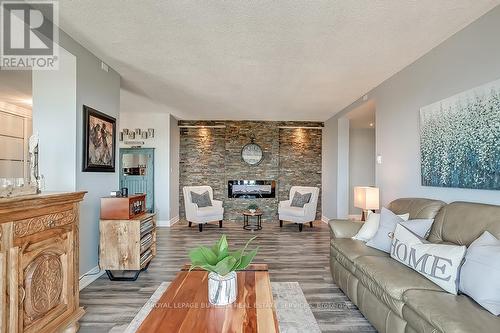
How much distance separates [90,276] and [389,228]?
330 centimetres

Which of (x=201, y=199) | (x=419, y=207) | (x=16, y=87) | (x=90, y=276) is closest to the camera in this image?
(x=419, y=207)

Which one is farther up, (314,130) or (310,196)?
(314,130)

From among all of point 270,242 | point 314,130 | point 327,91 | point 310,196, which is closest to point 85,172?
point 270,242

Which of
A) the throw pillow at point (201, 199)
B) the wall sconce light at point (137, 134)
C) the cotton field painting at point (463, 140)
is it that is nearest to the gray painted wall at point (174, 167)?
the wall sconce light at point (137, 134)

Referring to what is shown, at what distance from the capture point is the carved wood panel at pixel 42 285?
5.49 ft

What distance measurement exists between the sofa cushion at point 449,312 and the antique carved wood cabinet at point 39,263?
2366 millimetres

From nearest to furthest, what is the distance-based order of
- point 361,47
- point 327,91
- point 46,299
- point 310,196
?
point 46,299 → point 361,47 → point 327,91 → point 310,196

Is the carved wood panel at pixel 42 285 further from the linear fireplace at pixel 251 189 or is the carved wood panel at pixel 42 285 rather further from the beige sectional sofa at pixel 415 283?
the linear fireplace at pixel 251 189

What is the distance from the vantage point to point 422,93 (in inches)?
121

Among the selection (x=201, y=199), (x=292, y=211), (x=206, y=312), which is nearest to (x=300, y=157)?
(x=292, y=211)

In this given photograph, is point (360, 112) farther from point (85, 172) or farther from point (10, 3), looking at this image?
point (10, 3)

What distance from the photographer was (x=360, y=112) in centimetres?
534

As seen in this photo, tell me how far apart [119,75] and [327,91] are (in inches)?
126

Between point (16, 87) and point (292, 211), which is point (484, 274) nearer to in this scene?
point (292, 211)
